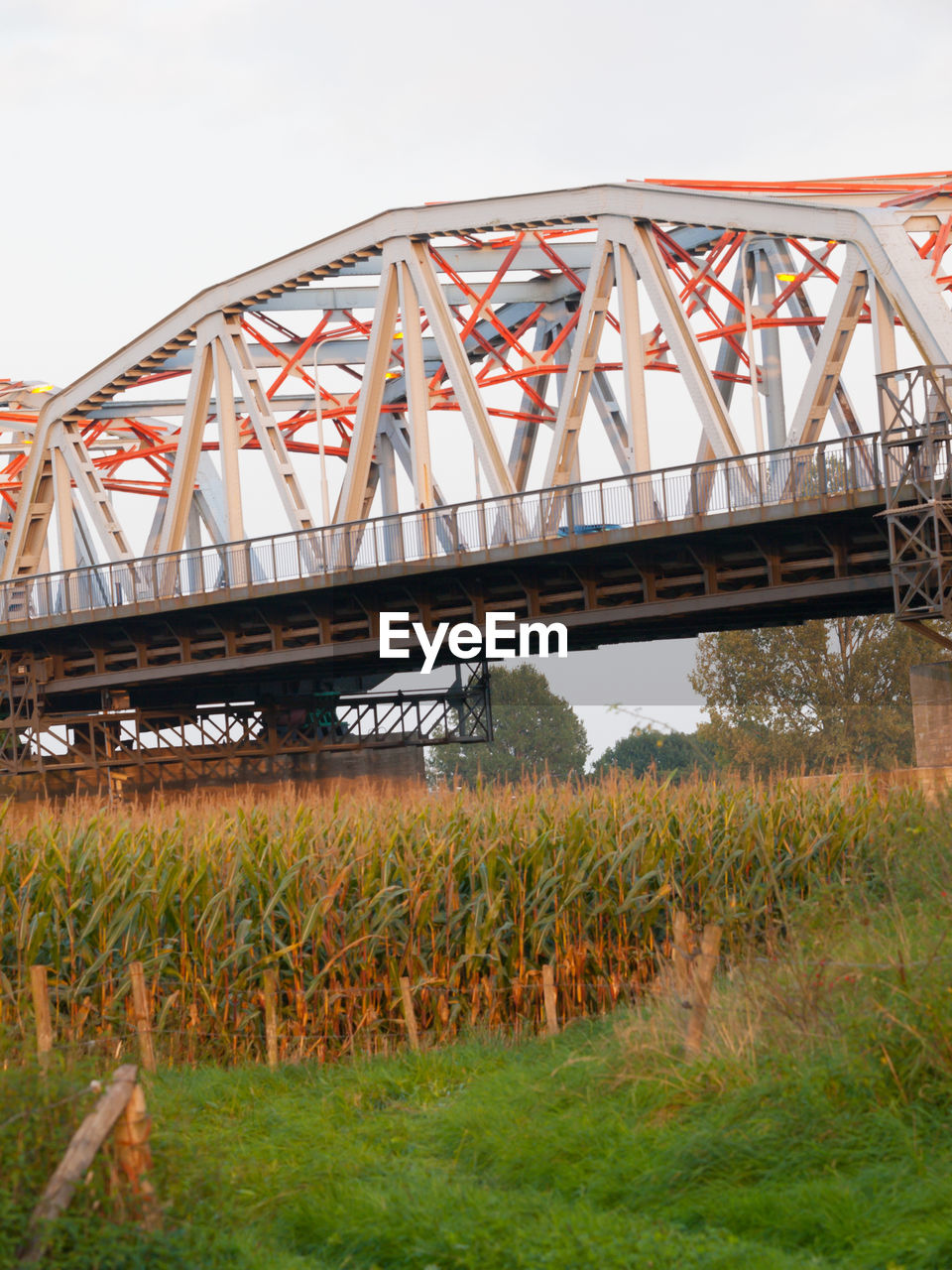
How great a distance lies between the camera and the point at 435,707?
44500 mm

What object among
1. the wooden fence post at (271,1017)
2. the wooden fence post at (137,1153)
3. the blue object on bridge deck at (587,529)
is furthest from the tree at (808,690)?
the wooden fence post at (137,1153)

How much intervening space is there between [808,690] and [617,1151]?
2411 inches

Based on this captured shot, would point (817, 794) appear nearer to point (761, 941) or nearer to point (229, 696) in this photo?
point (761, 941)

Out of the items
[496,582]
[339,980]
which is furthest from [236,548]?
[339,980]

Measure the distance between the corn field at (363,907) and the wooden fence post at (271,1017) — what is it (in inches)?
11.0

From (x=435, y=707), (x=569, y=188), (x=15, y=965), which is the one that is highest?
(x=569, y=188)

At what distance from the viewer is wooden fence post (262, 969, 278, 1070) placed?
1366cm

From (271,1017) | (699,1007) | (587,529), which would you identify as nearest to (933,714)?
(587,529)

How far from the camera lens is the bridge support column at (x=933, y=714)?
88.3ft

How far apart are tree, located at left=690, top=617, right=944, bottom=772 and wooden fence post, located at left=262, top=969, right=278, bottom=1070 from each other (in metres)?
49.0

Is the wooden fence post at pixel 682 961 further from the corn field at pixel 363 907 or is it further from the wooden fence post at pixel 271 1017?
the wooden fence post at pixel 271 1017

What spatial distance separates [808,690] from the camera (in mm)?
69312

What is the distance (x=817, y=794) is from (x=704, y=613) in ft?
46.1

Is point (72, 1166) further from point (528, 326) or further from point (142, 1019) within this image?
point (528, 326)
